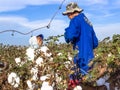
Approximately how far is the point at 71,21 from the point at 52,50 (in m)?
1.28

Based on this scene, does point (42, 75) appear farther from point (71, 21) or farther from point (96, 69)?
point (71, 21)

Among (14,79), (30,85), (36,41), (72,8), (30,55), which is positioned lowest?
(30,85)

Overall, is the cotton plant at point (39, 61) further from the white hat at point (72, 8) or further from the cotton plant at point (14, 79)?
the white hat at point (72, 8)

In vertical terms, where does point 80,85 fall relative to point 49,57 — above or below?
below

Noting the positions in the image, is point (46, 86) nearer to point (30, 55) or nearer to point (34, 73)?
point (34, 73)

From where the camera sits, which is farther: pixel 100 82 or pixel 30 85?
pixel 30 85

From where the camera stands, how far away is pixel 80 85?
5.73 metres

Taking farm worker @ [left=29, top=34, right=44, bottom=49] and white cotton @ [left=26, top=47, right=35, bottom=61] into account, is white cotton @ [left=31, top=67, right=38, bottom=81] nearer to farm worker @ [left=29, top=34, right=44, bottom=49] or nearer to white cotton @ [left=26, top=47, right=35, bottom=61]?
white cotton @ [left=26, top=47, right=35, bottom=61]

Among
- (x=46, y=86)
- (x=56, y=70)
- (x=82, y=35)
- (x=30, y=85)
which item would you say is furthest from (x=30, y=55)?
(x=82, y=35)

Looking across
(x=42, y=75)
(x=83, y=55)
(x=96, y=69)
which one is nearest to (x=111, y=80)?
(x=96, y=69)

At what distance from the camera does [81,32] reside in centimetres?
728

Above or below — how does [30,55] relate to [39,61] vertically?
above

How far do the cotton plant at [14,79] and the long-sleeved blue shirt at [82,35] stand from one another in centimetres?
126

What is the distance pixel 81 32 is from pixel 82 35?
0.04m
